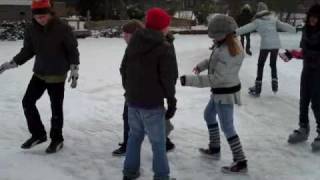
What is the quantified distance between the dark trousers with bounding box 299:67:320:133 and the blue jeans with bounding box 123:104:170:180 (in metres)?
2.35

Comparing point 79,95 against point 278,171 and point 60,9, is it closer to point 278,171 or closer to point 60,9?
point 278,171

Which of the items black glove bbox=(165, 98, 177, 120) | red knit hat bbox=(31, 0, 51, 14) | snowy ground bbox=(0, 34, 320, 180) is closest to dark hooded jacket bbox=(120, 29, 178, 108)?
black glove bbox=(165, 98, 177, 120)

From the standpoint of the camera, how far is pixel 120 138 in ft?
22.8

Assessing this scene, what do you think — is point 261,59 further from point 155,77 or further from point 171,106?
point 155,77

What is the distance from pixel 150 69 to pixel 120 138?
2.39 metres

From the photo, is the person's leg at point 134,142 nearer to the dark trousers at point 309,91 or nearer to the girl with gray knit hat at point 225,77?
the girl with gray knit hat at point 225,77

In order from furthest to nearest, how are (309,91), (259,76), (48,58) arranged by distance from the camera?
(259,76) → (309,91) → (48,58)

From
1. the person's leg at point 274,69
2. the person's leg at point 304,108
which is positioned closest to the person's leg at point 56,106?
the person's leg at point 304,108

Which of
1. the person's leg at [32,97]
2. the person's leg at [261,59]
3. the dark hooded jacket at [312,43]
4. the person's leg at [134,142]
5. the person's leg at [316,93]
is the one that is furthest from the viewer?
the person's leg at [261,59]

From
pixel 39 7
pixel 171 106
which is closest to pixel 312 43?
pixel 171 106

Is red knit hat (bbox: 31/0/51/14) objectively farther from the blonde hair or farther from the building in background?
the building in background

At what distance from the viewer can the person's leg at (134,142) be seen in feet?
16.3

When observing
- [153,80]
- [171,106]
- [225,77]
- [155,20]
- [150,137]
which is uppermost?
[155,20]

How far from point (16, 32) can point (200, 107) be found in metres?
16.4
